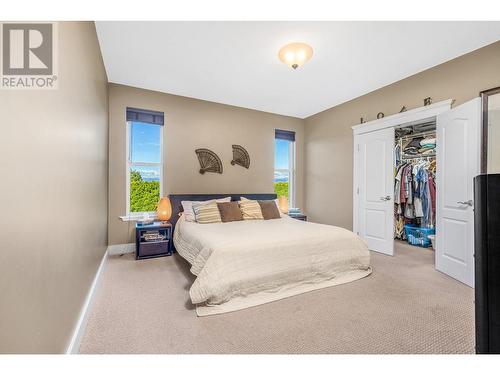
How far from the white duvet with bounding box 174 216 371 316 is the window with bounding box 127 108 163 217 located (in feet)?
4.36

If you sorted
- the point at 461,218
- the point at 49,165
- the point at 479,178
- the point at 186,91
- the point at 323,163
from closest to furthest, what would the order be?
1. the point at 479,178
2. the point at 49,165
3. the point at 461,218
4. the point at 186,91
5. the point at 323,163

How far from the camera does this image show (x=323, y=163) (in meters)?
4.86

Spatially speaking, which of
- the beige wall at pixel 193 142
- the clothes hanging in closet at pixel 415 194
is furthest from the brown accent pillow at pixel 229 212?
the clothes hanging in closet at pixel 415 194

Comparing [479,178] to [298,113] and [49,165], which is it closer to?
[49,165]

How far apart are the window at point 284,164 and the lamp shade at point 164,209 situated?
232 cm

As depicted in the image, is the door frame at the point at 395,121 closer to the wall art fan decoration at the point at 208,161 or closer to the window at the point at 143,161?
the wall art fan decoration at the point at 208,161

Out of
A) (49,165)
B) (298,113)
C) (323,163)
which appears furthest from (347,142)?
(49,165)

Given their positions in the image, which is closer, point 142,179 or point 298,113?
point 142,179

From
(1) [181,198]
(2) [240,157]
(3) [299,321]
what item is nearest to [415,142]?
(2) [240,157]

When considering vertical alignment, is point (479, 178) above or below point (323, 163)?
below

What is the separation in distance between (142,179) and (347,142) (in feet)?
12.3

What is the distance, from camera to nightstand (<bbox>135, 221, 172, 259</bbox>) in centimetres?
338

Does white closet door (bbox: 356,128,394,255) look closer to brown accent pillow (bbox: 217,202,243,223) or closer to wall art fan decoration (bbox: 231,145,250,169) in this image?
wall art fan decoration (bbox: 231,145,250,169)

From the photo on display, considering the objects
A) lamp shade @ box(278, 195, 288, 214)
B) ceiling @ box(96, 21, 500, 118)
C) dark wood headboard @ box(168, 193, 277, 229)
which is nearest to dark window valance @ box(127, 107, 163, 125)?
ceiling @ box(96, 21, 500, 118)
